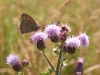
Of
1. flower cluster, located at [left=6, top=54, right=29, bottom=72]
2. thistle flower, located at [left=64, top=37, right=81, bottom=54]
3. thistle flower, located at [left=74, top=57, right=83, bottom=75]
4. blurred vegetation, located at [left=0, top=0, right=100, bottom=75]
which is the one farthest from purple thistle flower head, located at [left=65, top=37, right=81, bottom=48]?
blurred vegetation, located at [left=0, top=0, right=100, bottom=75]

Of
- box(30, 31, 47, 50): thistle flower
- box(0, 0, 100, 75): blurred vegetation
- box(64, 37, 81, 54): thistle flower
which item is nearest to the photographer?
box(64, 37, 81, 54): thistle flower

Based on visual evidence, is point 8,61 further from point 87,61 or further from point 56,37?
point 87,61

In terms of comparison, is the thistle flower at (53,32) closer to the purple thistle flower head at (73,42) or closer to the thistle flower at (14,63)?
the purple thistle flower head at (73,42)

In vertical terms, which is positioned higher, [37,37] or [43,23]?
[43,23]

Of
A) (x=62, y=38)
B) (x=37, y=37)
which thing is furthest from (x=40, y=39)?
(x=62, y=38)

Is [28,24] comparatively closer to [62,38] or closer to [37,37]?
[37,37]

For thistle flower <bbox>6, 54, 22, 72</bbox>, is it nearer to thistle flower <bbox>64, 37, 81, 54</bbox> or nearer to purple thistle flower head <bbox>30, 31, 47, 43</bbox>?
purple thistle flower head <bbox>30, 31, 47, 43</bbox>

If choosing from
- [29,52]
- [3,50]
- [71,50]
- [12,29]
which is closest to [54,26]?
[71,50]
